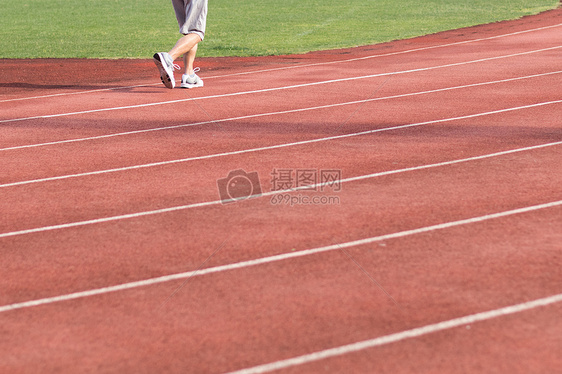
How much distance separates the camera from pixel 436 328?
2.92m

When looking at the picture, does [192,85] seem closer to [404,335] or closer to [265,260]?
[265,260]

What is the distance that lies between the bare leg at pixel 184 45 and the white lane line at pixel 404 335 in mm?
5573

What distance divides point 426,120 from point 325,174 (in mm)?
1928

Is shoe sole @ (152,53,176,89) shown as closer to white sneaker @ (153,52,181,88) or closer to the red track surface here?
white sneaker @ (153,52,181,88)

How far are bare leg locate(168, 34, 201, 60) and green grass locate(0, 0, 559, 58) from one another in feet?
10.7

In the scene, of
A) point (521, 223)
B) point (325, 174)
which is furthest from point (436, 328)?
point (325, 174)

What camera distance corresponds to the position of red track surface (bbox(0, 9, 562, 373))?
2842 millimetres

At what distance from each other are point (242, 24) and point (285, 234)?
1265 cm

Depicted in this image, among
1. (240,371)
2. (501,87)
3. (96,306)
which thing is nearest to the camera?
(240,371)

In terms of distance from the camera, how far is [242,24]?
627 inches

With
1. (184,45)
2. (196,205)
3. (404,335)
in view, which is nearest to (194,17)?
(184,45)

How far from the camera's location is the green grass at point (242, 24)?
1234 cm

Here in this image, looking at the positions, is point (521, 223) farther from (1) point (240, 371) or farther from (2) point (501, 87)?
(2) point (501, 87)

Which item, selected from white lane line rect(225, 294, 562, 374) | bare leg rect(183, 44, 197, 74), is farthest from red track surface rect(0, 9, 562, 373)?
bare leg rect(183, 44, 197, 74)
